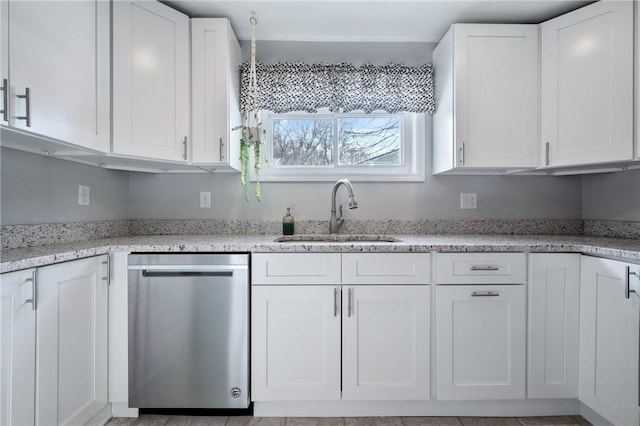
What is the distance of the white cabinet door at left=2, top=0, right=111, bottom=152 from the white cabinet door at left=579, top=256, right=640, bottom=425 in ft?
8.10

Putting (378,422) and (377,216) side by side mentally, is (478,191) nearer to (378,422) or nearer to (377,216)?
(377,216)

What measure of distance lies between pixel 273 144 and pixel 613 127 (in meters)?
1.96

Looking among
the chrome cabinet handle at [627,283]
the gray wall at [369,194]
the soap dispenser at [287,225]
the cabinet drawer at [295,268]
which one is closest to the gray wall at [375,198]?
the gray wall at [369,194]

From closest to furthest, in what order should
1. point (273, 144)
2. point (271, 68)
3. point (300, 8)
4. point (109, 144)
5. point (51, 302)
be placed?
point (51, 302), point (109, 144), point (300, 8), point (271, 68), point (273, 144)

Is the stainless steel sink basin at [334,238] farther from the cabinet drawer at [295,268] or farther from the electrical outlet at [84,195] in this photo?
the electrical outlet at [84,195]

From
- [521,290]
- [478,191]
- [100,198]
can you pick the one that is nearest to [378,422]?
[521,290]

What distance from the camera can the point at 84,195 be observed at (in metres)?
1.98

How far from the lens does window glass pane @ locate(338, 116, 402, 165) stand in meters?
2.49

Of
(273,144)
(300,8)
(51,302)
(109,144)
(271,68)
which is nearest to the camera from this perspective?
(51,302)

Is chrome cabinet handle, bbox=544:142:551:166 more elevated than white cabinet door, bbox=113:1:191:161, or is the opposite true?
white cabinet door, bbox=113:1:191:161

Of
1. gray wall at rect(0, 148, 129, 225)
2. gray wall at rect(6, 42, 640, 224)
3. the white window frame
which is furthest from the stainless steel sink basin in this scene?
gray wall at rect(0, 148, 129, 225)

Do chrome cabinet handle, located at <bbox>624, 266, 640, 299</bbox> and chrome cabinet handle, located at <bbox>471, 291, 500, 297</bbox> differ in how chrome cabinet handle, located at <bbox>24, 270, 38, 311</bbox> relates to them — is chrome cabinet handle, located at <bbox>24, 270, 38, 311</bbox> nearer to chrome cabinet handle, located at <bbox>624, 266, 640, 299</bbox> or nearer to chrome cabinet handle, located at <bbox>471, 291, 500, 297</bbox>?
chrome cabinet handle, located at <bbox>471, 291, 500, 297</bbox>

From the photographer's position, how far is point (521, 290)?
Answer: 1.76 metres

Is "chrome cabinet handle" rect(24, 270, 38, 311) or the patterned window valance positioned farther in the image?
the patterned window valance
